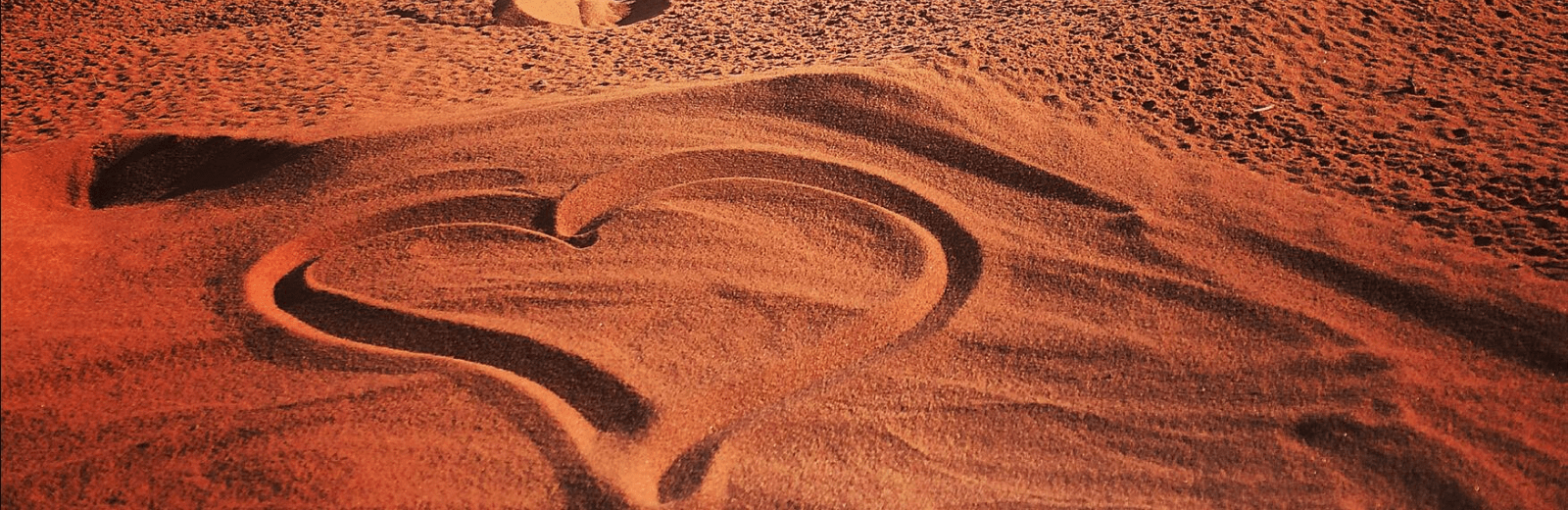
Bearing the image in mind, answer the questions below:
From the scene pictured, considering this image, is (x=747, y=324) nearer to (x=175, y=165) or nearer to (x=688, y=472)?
(x=688, y=472)

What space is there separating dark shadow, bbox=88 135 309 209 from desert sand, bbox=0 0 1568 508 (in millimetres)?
14

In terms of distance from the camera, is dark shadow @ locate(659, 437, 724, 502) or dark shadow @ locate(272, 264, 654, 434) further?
dark shadow @ locate(272, 264, 654, 434)

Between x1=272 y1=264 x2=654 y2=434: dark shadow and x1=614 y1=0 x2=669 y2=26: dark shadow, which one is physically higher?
x1=614 y1=0 x2=669 y2=26: dark shadow

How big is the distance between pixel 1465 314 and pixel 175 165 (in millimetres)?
3867

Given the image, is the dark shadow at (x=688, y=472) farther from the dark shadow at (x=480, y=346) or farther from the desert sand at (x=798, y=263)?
the dark shadow at (x=480, y=346)

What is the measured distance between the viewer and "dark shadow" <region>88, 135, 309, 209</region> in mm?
3367

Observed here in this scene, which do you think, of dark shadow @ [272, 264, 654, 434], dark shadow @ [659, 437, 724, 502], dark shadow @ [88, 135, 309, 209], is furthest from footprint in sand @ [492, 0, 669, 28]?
dark shadow @ [659, 437, 724, 502]

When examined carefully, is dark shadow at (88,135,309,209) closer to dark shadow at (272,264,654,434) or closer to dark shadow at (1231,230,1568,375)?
dark shadow at (272,264,654,434)

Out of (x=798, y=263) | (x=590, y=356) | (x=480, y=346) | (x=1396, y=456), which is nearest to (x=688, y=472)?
(x=590, y=356)

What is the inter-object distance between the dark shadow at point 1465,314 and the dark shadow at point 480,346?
1.98 metres

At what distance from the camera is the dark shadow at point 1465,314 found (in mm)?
2871

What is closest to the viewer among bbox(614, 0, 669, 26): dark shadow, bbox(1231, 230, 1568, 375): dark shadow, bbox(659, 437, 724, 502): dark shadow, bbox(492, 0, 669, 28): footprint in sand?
bbox(659, 437, 724, 502): dark shadow

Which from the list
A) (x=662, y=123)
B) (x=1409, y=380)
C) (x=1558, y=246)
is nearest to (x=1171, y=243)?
(x=1409, y=380)

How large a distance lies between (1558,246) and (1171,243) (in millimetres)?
1108
